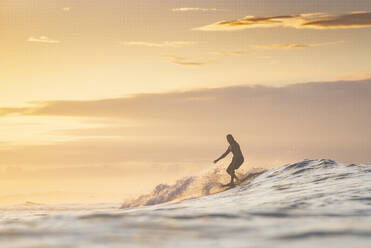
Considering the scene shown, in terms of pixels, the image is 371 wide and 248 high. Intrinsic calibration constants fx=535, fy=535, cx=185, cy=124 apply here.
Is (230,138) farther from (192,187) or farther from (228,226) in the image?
(228,226)

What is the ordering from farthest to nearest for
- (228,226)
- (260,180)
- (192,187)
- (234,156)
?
(192,187), (234,156), (260,180), (228,226)

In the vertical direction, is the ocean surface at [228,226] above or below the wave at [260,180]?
above

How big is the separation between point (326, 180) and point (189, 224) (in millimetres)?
9901

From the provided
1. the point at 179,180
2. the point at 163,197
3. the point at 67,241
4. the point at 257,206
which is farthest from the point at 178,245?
the point at 179,180

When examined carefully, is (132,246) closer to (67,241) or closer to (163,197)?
(67,241)

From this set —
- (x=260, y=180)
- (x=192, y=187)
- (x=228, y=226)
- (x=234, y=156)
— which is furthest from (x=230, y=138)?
(x=228, y=226)

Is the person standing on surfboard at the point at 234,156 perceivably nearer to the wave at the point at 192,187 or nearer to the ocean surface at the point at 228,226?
the wave at the point at 192,187

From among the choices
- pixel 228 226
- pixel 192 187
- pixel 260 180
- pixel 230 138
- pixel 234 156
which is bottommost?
pixel 192 187

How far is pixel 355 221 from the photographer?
970cm

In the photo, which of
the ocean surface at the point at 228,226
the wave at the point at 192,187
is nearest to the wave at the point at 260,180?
the wave at the point at 192,187

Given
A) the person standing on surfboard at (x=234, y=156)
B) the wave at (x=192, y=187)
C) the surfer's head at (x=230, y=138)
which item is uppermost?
the surfer's head at (x=230, y=138)

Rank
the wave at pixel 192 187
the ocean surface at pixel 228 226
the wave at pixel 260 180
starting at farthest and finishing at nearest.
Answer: the wave at pixel 192 187 < the wave at pixel 260 180 < the ocean surface at pixel 228 226

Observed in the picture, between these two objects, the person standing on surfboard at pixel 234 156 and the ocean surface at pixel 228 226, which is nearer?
the ocean surface at pixel 228 226

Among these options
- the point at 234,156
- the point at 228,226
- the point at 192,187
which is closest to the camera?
the point at 228,226
